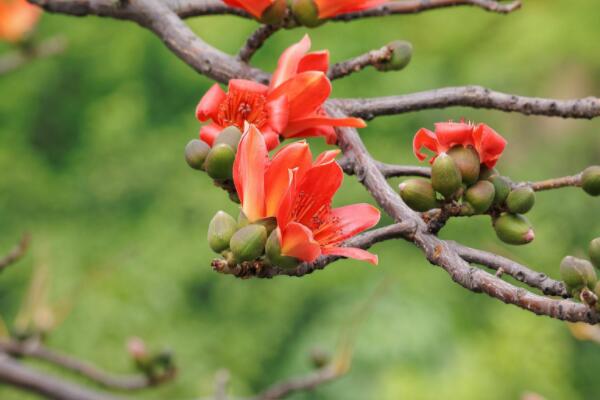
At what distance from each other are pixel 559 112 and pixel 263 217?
296 millimetres

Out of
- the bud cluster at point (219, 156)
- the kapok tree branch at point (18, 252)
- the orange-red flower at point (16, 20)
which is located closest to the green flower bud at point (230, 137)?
the bud cluster at point (219, 156)

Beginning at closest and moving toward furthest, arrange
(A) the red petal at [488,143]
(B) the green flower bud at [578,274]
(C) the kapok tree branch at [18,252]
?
1. (B) the green flower bud at [578,274]
2. (A) the red petal at [488,143]
3. (C) the kapok tree branch at [18,252]

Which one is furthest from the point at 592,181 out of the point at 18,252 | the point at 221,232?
the point at 18,252

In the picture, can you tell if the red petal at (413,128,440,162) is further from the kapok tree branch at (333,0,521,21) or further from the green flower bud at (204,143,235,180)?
the kapok tree branch at (333,0,521,21)

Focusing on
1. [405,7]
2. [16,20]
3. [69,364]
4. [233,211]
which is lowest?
[233,211]

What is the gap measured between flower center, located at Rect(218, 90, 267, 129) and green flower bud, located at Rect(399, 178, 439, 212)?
0.52 feet

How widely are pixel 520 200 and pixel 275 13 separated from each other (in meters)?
0.30

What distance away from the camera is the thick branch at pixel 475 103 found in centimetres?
82

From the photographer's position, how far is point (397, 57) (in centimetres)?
91

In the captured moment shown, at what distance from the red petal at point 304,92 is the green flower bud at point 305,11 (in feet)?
0.38

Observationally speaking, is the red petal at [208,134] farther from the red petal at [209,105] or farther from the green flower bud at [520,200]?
the green flower bud at [520,200]

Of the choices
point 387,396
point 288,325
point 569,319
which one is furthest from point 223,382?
point 288,325

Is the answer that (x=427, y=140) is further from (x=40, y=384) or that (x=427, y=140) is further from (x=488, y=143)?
(x=40, y=384)

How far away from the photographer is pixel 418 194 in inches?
28.8
